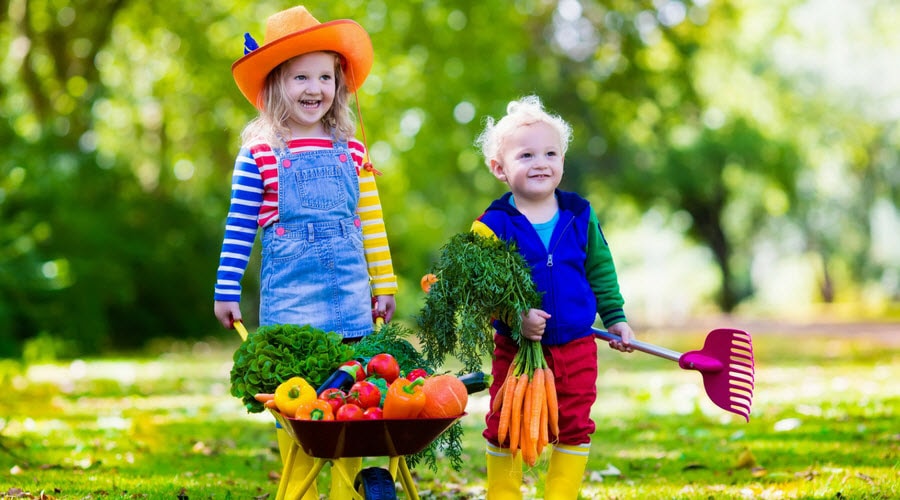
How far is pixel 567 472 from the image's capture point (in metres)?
4.05

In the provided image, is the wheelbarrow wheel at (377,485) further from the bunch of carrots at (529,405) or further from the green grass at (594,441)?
the green grass at (594,441)

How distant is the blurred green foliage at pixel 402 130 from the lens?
1323cm

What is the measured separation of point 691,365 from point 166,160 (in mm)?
19196

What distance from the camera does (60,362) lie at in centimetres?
1273

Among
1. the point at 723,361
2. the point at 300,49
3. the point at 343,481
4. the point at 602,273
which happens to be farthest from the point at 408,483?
the point at 300,49

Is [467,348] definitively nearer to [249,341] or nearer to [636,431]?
[249,341]

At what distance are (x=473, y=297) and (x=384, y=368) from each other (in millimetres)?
444

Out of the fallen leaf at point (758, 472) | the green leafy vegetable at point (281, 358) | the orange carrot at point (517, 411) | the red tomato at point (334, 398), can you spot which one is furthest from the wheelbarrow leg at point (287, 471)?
the fallen leaf at point (758, 472)

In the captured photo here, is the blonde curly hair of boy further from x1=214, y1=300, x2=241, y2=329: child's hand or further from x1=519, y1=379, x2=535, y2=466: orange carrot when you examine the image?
x1=214, y1=300, x2=241, y2=329: child's hand

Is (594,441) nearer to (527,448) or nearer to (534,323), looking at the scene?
(527,448)

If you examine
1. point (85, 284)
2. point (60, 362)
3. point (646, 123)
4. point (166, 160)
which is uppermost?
point (646, 123)

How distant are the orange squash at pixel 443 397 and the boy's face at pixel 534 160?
0.96 metres

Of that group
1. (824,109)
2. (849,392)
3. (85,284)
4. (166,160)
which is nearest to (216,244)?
(85,284)

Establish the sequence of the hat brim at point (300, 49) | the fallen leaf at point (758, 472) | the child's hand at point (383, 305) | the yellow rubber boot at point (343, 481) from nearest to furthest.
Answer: the yellow rubber boot at point (343, 481) → the hat brim at point (300, 49) → the child's hand at point (383, 305) → the fallen leaf at point (758, 472)
